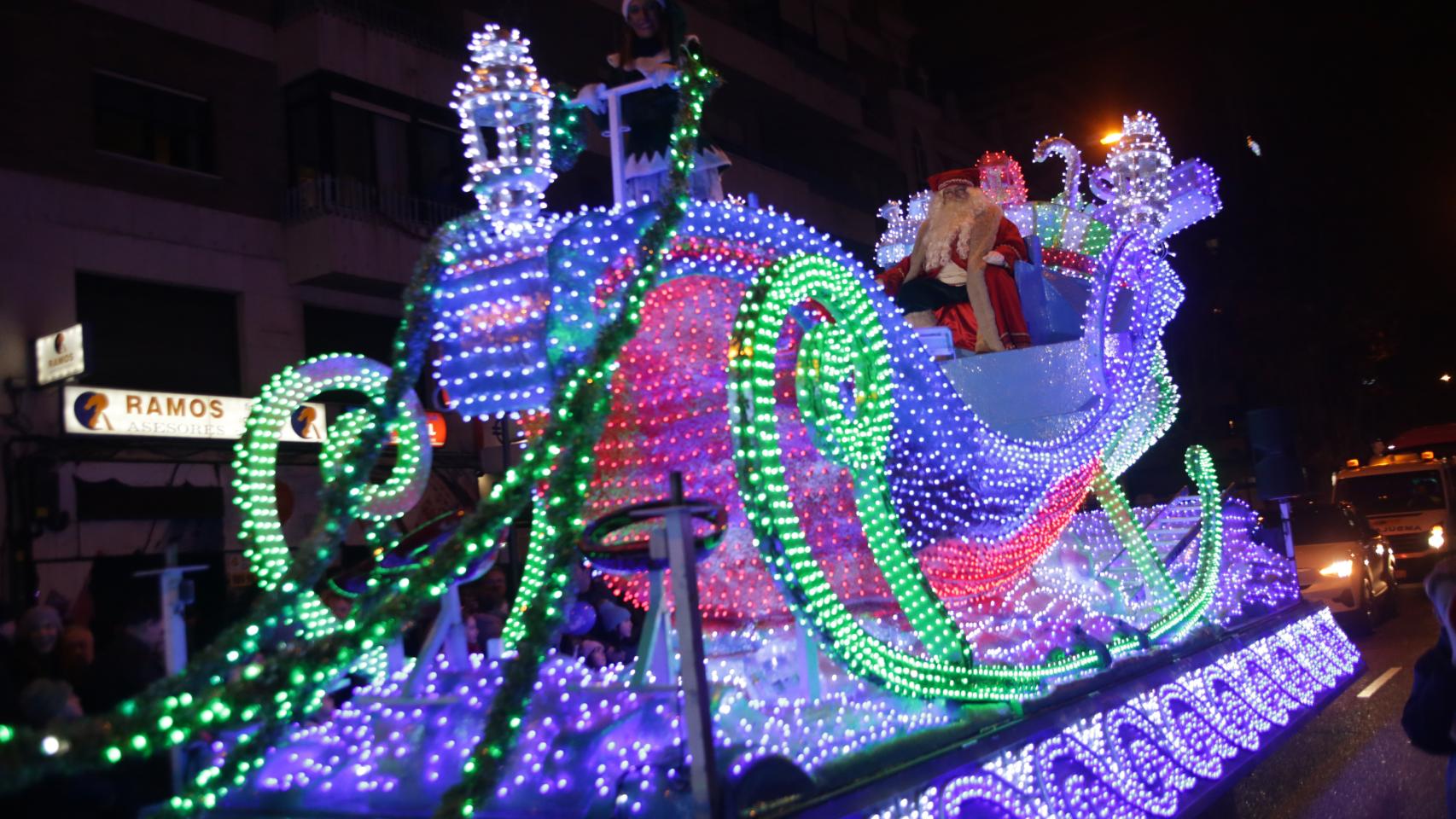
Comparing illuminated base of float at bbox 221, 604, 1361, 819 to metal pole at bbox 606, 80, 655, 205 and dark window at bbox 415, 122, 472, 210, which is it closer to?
metal pole at bbox 606, 80, 655, 205

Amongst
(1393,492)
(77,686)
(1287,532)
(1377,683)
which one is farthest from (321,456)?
(1393,492)

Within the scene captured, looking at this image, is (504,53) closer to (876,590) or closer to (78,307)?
(876,590)

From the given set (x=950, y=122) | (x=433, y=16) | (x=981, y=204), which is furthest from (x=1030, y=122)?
(x=981, y=204)

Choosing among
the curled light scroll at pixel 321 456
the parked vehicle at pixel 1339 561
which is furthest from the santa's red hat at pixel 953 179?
the parked vehicle at pixel 1339 561

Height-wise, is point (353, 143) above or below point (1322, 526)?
above

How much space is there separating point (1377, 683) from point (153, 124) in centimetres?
1327

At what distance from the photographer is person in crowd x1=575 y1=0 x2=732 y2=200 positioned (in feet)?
16.0

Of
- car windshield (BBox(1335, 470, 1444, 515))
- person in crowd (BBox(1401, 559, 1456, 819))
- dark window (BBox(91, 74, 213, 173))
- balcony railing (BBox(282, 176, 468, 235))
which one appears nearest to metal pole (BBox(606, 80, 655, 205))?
person in crowd (BBox(1401, 559, 1456, 819))

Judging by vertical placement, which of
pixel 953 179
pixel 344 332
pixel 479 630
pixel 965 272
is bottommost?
pixel 479 630

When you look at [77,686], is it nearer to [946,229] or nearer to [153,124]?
[946,229]

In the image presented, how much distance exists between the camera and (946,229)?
703 centimetres

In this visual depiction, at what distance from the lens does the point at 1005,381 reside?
21.4 ft

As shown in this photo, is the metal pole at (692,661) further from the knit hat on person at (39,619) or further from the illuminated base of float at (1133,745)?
the knit hat on person at (39,619)

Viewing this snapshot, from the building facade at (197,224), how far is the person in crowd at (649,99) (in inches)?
196
